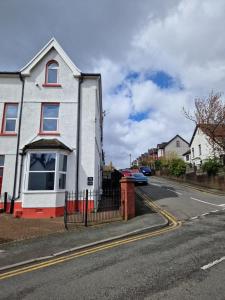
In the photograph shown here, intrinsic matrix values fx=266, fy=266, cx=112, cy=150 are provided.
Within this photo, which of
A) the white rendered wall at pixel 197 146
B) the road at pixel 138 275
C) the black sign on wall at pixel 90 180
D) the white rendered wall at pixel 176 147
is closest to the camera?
the road at pixel 138 275

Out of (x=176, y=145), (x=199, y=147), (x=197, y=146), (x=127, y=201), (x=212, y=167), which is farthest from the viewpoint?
(x=176, y=145)

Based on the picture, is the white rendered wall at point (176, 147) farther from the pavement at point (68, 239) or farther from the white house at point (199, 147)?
the pavement at point (68, 239)

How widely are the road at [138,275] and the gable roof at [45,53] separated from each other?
13137 millimetres

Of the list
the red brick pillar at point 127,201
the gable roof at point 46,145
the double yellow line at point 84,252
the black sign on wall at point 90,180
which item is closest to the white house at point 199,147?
the black sign on wall at point 90,180

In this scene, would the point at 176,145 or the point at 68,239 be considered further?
the point at 176,145

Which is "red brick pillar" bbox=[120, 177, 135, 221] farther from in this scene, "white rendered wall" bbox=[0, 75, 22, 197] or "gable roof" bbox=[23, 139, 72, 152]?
"white rendered wall" bbox=[0, 75, 22, 197]

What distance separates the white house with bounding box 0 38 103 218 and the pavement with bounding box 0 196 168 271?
10.8 ft

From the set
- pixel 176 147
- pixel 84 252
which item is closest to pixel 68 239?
pixel 84 252

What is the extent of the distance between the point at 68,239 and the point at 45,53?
1336 cm

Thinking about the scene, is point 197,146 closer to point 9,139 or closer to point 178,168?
point 178,168

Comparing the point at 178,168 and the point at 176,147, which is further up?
the point at 176,147

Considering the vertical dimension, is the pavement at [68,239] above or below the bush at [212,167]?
below

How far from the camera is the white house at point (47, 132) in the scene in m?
15.8

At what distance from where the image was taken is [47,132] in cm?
1742
